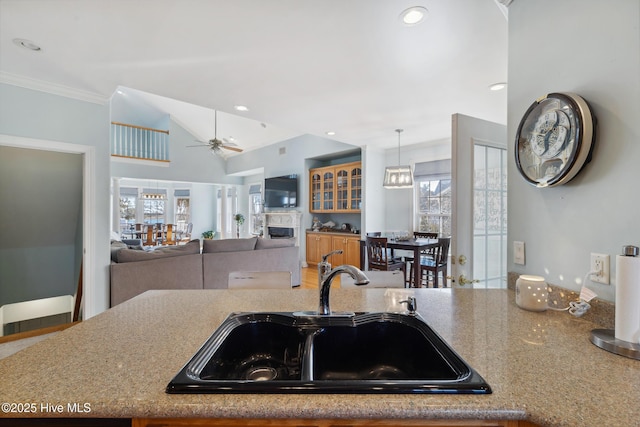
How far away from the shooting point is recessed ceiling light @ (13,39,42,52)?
2031mm

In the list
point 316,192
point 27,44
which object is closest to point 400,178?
point 316,192

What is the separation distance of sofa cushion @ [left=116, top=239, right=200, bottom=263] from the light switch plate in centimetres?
343

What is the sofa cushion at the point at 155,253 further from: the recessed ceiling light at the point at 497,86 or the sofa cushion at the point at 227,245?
the recessed ceiling light at the point at 497,86

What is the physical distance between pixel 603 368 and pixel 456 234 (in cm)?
120

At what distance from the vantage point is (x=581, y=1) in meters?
1.19

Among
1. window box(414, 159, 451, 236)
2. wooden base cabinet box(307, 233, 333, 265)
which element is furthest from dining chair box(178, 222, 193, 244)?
window box(414, 159, 451, 236)

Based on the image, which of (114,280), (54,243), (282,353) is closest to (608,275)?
(282,353)

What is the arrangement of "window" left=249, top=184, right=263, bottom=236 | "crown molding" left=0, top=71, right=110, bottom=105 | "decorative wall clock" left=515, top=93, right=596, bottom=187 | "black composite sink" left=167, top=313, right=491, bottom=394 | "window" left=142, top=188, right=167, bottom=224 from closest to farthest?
1. "black composite sink" left=167, top=313, right=491, bottom=394
2. "decorative wall clock" left=515, top=93, right=596, bottom=187
3. "crown molding" left=0, top=71, right=110, bottom=105
4. "window" left=249, top=184, right=263, bottom=236
5. "window" left=142, top=188, right=167, bottom=224

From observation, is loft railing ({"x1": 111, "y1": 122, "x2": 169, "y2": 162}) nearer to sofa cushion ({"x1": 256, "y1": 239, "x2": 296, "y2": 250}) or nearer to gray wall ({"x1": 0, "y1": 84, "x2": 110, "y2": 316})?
Answer: gray wall ({"x1": 0, "y1": 84, "x2": 110, "y2": 316})

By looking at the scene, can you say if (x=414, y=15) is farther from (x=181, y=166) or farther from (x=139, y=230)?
(x=139, y=230)

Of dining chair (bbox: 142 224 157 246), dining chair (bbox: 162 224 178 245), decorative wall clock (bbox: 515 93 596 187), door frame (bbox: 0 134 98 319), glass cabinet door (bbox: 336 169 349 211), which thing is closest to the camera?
decorative wall clock (bbox: 515 93 596 187)

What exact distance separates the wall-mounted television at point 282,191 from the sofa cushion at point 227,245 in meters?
2.56

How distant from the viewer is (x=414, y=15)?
1.74m

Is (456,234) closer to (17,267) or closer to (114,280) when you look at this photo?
(114,280)
